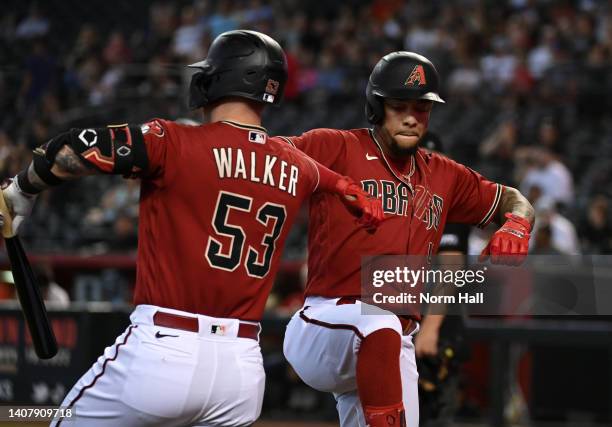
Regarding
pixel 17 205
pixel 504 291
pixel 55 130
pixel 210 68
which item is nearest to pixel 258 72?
pixel 210 68

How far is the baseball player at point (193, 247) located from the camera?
3650mm

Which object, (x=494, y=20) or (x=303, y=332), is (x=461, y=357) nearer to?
(x=303, y=332)

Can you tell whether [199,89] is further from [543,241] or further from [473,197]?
[543,241]

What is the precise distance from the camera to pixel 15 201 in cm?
377

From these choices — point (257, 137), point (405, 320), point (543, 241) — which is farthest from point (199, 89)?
point (543, 241)

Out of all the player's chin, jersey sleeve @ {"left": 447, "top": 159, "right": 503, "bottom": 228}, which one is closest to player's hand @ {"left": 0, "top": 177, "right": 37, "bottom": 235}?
the player's chin

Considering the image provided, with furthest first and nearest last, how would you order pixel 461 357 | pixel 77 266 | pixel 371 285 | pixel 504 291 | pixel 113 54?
1. pixel 113 54
2. pixel 77 266
3. pixel 504 291
4. pixel 461 357
5. pixel 371 285

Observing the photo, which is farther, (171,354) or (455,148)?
(455,148)

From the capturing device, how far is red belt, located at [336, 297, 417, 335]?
484 centimetres

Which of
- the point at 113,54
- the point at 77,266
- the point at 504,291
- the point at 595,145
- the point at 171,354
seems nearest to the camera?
the point at 171,354

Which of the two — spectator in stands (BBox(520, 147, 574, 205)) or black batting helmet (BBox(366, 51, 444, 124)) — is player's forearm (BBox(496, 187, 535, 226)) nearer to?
black batting helmet (BBox(366, 51, 444, 124))

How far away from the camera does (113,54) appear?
679 inches

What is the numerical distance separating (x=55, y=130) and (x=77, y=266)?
11.8ft

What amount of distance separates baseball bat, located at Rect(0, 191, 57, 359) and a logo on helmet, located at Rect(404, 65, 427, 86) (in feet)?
6.12
